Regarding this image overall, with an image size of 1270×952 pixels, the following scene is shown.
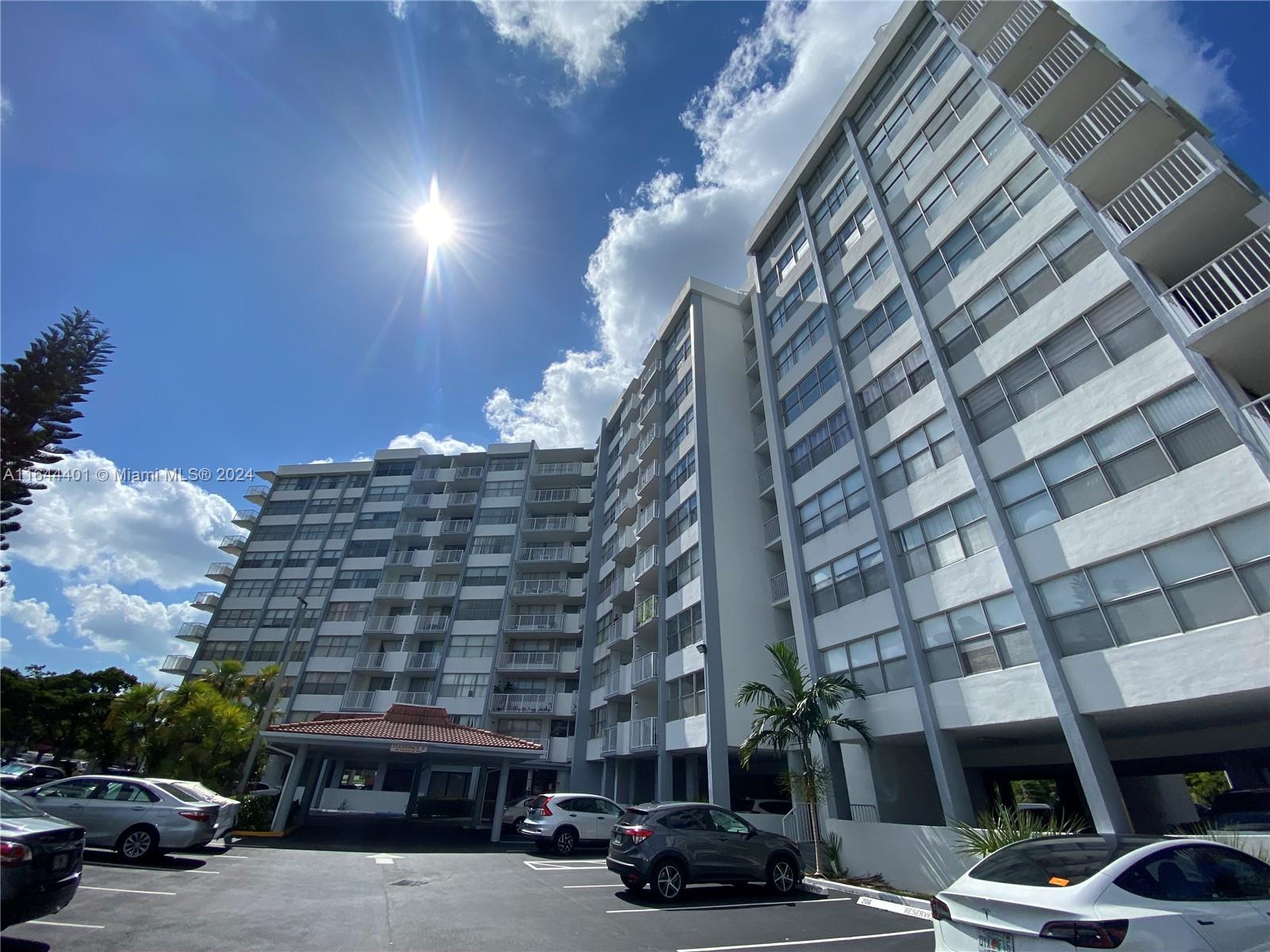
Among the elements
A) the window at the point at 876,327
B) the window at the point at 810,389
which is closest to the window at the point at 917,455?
the window at the point at 876,327

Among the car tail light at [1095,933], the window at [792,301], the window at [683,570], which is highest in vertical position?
the window at [792,301]

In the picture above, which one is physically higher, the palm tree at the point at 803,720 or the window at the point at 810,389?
the window at the point at 810,389

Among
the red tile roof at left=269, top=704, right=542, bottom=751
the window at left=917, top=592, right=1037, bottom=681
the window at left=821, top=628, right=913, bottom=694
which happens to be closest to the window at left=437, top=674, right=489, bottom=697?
the red tile roof at left=269, top=704, right=542, bottom=751

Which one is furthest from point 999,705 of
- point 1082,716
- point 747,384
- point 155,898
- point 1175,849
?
point 747,384

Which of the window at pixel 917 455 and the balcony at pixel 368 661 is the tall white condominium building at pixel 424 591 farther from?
the window at pixel 917 455

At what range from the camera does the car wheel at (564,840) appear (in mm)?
18000

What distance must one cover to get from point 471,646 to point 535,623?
4.74 meters

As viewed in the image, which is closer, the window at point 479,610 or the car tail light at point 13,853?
the car tail light at point 13,853

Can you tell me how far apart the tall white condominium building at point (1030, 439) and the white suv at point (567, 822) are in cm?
768

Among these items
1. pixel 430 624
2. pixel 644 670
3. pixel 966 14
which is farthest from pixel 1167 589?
pixel 430 624

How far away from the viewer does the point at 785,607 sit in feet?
79.6

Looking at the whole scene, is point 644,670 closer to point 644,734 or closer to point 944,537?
point 644,734

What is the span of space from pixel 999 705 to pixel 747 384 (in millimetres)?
19277

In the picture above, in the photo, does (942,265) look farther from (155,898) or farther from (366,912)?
(155,898)
